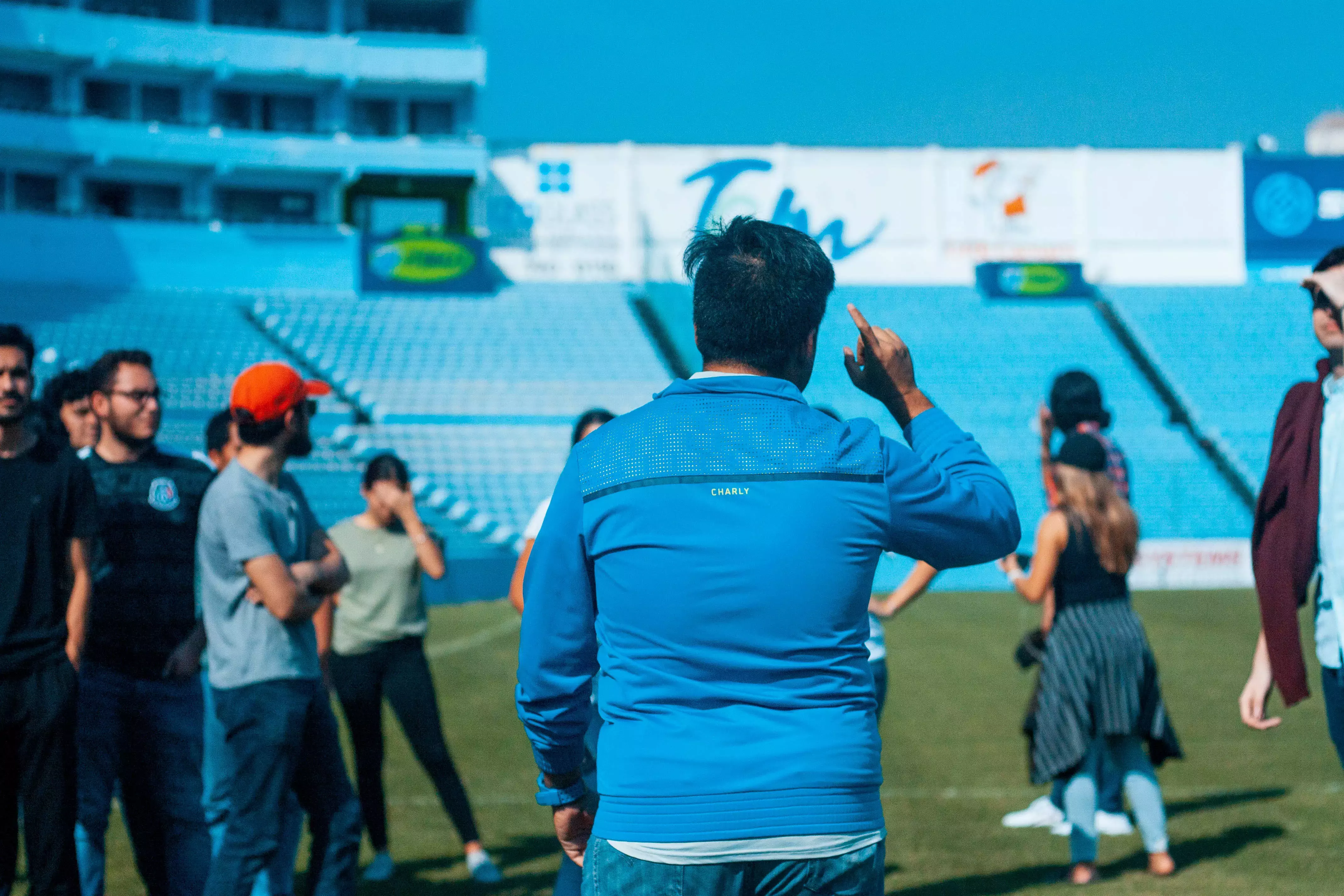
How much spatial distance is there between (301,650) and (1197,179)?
37682mm

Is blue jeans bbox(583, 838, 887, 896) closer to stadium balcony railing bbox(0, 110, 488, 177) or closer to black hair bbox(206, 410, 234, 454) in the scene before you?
black hair bbox(206, 410, 234, 454)

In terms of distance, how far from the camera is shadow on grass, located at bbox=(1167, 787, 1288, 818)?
25.4 feet

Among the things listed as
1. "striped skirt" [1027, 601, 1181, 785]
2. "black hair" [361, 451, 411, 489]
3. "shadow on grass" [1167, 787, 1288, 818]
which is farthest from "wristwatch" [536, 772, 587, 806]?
"shadow on grass" [1167, 787, 1288, 818]

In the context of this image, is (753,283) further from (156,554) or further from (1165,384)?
(1165,384)

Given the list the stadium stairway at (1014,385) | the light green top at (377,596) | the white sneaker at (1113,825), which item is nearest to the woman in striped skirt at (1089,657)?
the white sneaker at (1113,825)

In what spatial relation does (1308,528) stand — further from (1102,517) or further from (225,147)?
(225,147)

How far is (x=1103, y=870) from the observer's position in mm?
6449

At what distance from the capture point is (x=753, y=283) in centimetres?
251

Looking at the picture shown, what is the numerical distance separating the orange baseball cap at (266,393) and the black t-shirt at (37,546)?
55 cm

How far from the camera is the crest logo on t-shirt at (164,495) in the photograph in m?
5.02

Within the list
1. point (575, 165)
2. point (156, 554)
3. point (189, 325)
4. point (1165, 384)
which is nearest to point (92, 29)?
point (189, 325)

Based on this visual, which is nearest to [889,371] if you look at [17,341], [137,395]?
[17,341]

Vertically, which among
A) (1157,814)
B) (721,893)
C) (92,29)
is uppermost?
(92,29)

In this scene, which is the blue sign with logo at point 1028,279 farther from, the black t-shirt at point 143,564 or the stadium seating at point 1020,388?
the black t-shirt at point 143,564
